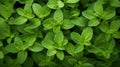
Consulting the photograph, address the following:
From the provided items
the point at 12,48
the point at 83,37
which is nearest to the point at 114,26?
the point at 83,37

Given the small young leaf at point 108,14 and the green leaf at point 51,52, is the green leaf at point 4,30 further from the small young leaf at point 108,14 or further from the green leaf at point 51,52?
the small young leaf at point 108,14

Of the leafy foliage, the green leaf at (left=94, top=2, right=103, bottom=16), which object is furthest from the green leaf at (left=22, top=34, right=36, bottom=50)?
the green leaf at (left=94, top=2, right=103, bottom=16)

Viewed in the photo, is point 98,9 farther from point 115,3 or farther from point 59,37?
point 59,37

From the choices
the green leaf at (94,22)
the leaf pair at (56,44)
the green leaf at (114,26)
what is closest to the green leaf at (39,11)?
the leaf pair at (56,44)

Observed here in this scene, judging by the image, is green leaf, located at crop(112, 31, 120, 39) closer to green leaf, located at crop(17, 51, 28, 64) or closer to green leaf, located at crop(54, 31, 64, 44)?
green leaf, located at crop(54, 31, 64, 44)

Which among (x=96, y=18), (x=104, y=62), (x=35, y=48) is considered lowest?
(x=104, y=62)

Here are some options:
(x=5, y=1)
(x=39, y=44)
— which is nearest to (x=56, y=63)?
(x=39, y=44)

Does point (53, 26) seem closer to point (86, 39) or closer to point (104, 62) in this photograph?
point (86, 39)

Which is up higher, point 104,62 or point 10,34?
point 10,34

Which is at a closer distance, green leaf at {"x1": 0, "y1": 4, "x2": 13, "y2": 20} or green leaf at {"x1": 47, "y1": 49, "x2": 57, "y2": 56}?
green leaf at {"x1": 47, "y1": 49, "x2": 57, "y2": 56}
